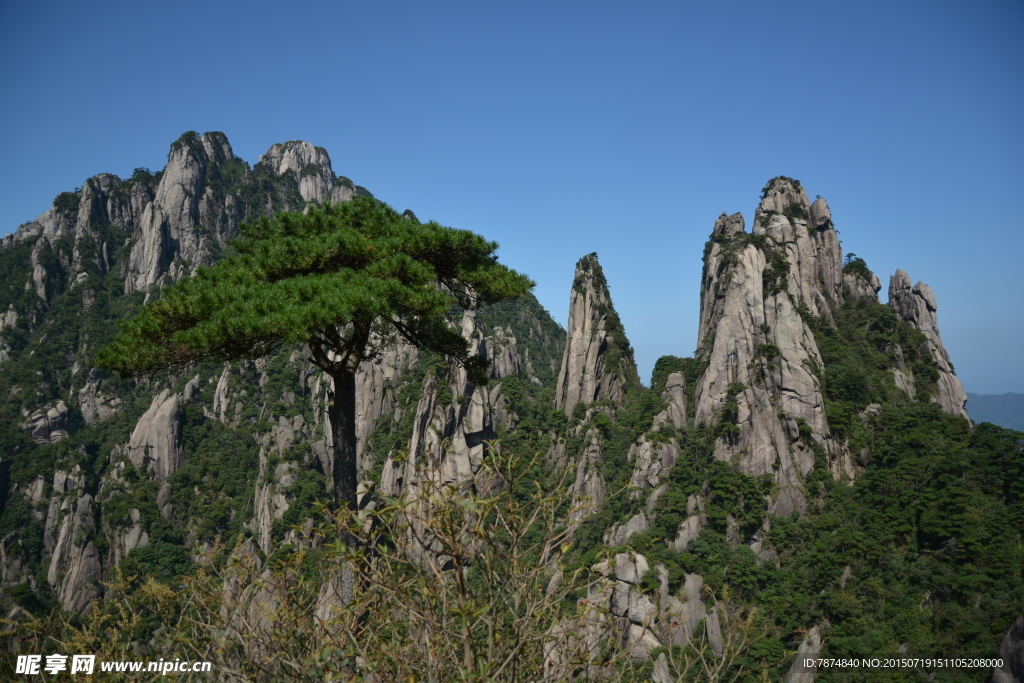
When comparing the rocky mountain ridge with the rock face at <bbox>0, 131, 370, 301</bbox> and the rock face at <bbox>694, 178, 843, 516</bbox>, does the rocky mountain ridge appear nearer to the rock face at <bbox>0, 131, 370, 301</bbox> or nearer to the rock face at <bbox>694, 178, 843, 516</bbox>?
the rock face at <bbox>694, 178, 843, 516</bbox>

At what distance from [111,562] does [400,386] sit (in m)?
35.9

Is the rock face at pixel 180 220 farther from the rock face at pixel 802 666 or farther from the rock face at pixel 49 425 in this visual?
the rock face at pixel 802 666

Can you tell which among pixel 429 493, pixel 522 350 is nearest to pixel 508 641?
pixel 429 493

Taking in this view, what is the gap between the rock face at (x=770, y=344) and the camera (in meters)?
44.6

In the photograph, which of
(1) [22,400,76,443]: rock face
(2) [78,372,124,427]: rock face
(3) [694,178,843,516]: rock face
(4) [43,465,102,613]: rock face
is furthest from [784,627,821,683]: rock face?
(2) [78,372,124,427]: rock face

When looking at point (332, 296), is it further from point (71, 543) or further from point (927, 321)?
point (71, 543)

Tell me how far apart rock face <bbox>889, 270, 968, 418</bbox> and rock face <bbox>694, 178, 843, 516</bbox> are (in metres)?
5.56

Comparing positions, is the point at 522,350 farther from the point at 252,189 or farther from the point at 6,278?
the point at 6,278

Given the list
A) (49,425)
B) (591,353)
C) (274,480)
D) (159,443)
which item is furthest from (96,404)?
(591,353)

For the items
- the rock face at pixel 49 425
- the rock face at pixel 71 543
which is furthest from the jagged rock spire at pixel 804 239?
the rock face at pixel 49 425

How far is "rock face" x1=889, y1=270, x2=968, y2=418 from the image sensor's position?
2040 inches

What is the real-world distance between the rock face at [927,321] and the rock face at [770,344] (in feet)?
18.3

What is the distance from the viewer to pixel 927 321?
5484 centimetres

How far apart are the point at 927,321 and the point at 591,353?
32695mm
